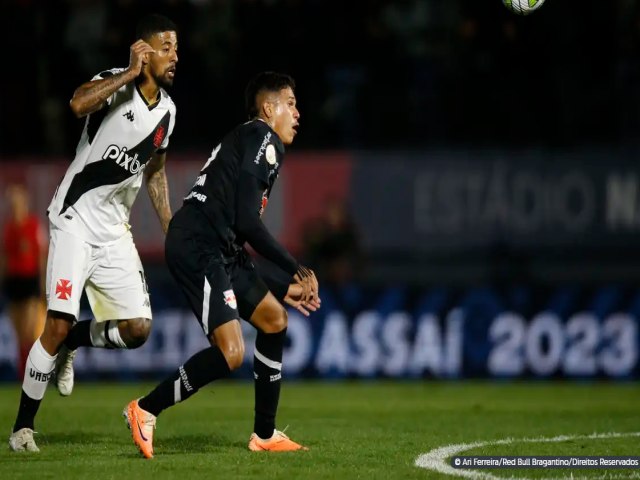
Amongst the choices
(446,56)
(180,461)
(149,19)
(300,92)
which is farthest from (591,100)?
(180,461)

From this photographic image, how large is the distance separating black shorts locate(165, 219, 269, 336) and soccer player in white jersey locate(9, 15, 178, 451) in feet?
2.05

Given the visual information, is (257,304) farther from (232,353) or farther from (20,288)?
(20,288)

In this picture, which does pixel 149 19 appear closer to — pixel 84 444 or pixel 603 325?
pixel 84 444

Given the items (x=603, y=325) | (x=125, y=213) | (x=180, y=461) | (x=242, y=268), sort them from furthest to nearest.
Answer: (x=603, y=325) → (x=125, y=213) → (x=242, y=268) → (x=180, y=461)

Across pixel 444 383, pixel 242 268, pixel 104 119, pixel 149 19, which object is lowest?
pixel 444 383

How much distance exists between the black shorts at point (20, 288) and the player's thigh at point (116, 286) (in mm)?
6620

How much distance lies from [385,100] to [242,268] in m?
8.46

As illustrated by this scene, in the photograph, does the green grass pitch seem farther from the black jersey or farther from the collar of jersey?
the collar of jersey

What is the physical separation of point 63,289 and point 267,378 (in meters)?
1.41

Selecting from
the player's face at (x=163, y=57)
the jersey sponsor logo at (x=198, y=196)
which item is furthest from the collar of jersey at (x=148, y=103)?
the jersey sponsor logo at (x=198, y=196)

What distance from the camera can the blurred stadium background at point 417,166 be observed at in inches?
579

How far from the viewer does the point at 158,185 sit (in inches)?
338

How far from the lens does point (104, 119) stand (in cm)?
807

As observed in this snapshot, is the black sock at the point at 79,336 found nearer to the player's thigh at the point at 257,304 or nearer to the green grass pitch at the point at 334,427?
the green grass pitch at the point at 334,427
